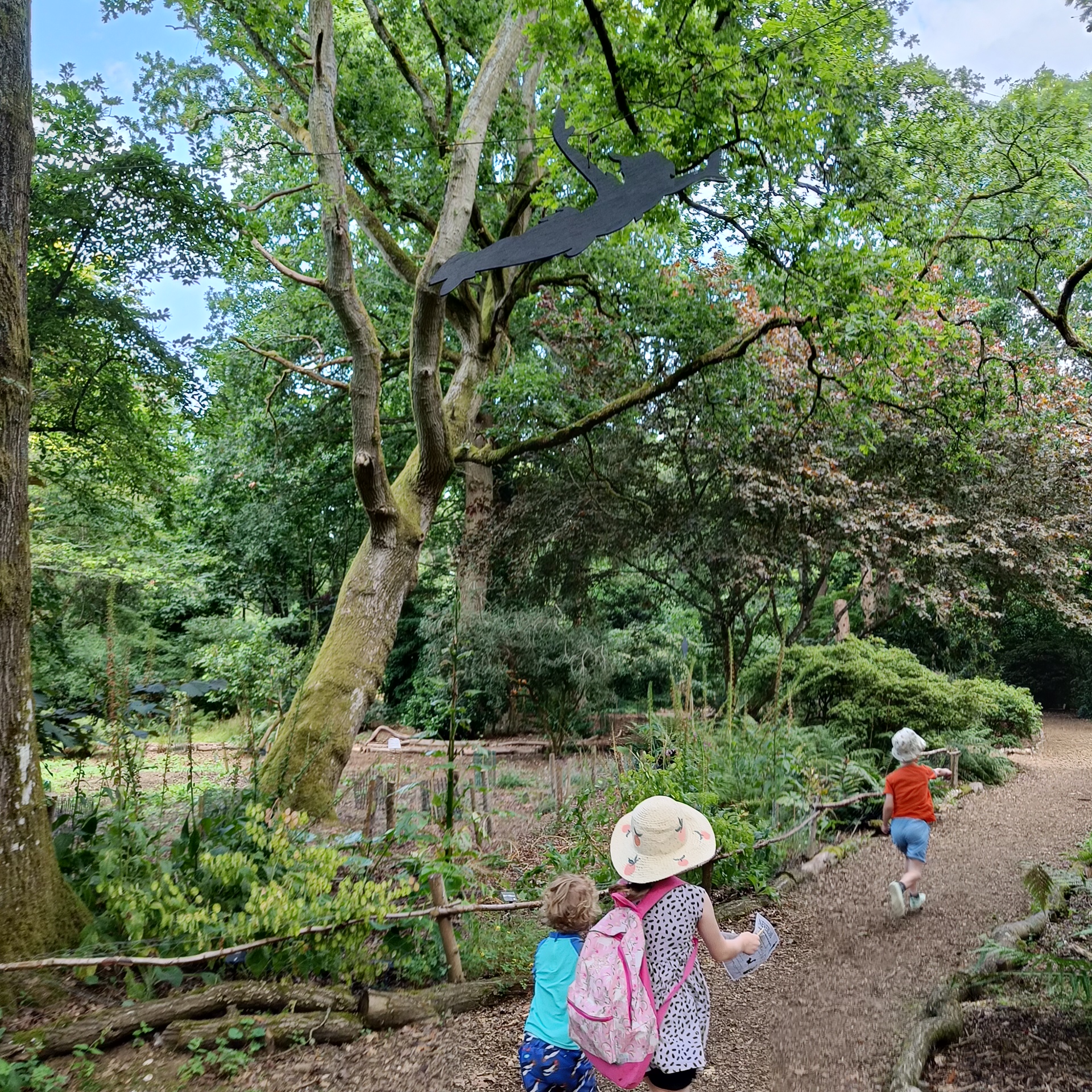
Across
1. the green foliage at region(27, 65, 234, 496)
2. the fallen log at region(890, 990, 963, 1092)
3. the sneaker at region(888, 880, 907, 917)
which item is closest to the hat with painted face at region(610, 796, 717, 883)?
the fallen log at region(890, 990, 963, 1092)

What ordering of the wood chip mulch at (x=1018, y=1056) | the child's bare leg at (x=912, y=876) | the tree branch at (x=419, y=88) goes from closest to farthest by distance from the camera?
the wood chip mulch at (x=1018, y=1056), the child's bare leg at (x=912, y=876), the tree branch at (x=419, y=88)

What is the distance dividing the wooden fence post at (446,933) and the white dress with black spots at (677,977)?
4.63ft

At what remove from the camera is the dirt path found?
9.06 feet

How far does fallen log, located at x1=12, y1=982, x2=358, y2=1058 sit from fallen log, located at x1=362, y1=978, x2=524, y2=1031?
0.31 feet

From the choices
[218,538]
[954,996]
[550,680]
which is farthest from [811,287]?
[218,538]

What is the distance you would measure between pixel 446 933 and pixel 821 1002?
1645mm

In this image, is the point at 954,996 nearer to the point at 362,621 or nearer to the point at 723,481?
the point at 362,621

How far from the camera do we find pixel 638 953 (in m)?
2.03

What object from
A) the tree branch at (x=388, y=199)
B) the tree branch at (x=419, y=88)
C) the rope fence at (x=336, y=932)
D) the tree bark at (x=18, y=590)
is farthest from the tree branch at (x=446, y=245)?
the rope fence at (x=336, y=932)

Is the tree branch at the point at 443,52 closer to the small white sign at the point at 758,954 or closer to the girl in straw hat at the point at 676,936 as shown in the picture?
the girl in straw hat at the point at 676,936

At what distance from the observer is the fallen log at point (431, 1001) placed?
3014 mm

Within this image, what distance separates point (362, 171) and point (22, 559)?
6.34 meters

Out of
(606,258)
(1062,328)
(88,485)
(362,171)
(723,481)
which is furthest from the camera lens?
(723,481)

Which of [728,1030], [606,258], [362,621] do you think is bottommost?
[728,1030]
